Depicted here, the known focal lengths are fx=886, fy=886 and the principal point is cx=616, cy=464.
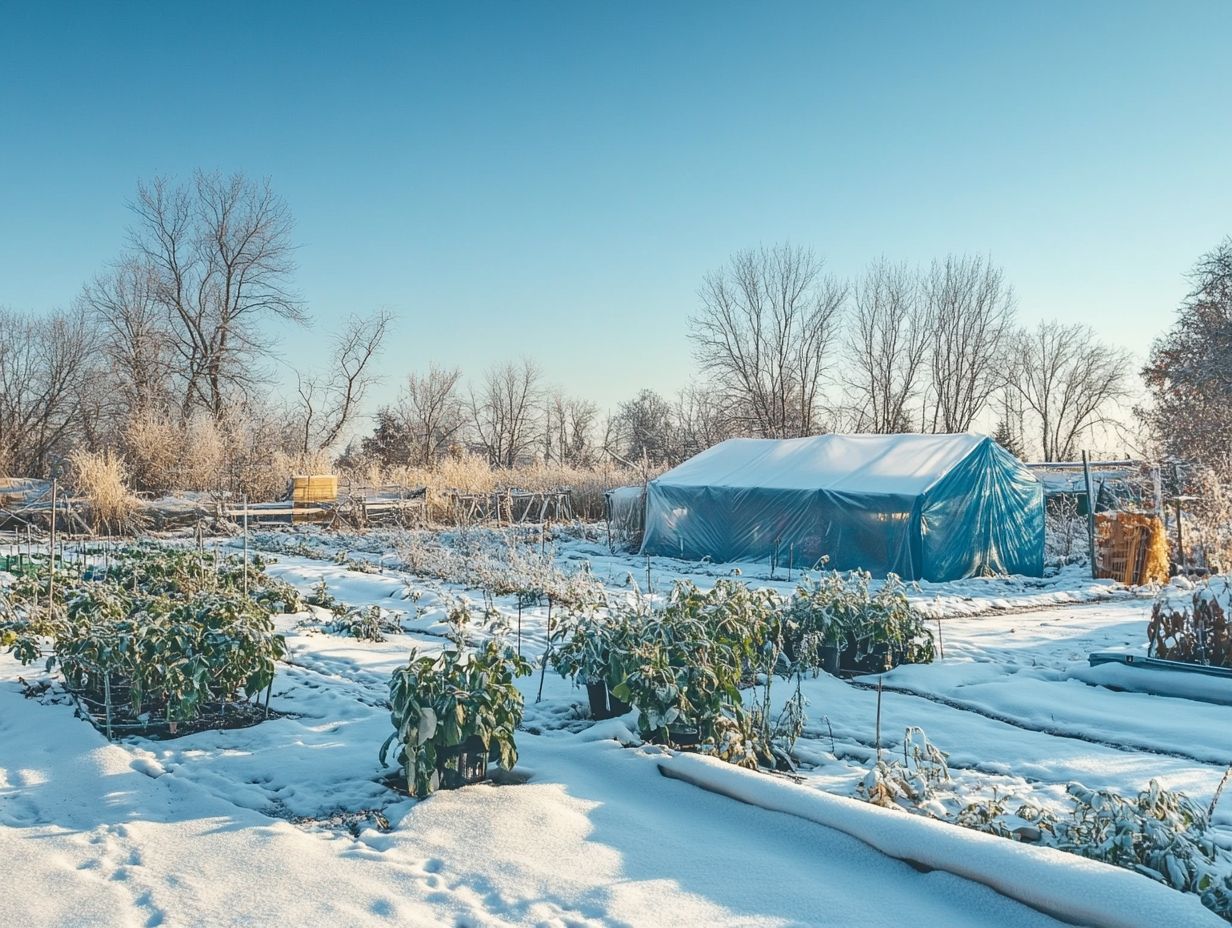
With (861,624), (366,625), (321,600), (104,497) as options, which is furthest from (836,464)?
(104,497)

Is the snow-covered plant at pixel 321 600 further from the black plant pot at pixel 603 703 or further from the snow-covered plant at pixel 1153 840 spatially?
the snow-covered plant at pixel 1153 840

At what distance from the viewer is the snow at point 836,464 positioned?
46.7 feet

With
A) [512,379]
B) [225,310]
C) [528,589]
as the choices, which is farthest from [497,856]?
[512,379]

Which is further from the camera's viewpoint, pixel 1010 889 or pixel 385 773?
pixel 385 773

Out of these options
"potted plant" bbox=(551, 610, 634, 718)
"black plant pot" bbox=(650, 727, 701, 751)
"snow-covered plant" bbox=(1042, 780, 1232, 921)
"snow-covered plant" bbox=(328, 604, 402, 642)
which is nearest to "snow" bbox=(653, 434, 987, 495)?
"snow-covered plant" bbox=(328, 604, 402, 642)

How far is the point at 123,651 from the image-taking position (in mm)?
4996

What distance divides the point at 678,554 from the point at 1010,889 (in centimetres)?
1401

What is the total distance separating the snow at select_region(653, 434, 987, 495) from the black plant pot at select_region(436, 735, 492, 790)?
35.1ft

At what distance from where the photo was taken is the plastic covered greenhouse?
1368 centimetres

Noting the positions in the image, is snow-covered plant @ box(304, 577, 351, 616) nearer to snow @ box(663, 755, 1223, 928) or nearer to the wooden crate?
snow @ box(663, 755, 1223, 928)

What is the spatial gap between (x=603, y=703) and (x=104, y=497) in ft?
50.7

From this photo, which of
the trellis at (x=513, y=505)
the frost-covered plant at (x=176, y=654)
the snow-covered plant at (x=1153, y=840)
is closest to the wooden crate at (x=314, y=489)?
the trellis at (x=513, y=505)

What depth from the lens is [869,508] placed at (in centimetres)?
1395

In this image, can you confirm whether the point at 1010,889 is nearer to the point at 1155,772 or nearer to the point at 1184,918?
the point at 1184,918
